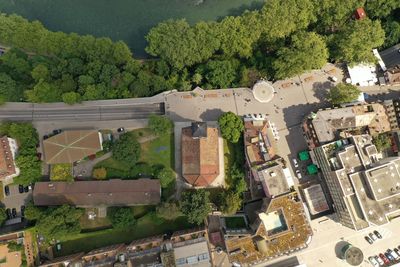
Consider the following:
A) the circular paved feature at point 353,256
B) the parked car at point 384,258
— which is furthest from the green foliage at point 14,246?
the parked car at point 384,258

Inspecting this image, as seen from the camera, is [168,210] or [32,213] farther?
[32,213]

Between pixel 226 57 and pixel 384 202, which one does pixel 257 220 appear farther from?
pixel 226 57

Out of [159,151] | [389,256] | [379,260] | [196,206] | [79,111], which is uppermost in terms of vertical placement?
[79,111]

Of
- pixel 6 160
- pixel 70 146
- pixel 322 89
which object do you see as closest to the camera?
pixel 6 160

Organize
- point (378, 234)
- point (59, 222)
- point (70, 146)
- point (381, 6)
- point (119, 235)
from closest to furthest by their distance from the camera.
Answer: point (59, 222), point (70, 146), point (119, 235), point (378, 234), point (381, 6)

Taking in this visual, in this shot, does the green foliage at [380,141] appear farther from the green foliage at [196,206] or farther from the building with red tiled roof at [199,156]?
the green foliage at [196,206]

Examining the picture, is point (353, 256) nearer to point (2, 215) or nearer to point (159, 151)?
point (159, 151)

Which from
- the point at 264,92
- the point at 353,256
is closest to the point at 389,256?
the point at 353,256
